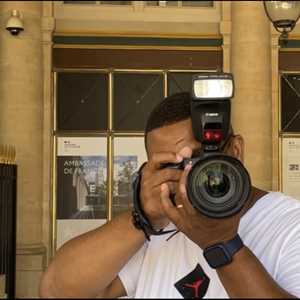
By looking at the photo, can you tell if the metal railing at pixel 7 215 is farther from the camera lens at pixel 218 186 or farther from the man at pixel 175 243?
the camera lens at pixel 218 186

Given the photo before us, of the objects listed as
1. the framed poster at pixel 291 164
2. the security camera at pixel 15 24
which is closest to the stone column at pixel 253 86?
the framed poster at pixel 291 164

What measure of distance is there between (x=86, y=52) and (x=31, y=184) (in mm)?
2173

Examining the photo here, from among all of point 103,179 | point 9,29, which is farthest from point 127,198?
point 9,29

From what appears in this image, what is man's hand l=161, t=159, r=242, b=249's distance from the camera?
4.84ft

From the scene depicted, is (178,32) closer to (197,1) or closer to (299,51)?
(197,1)

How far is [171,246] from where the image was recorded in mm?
1800

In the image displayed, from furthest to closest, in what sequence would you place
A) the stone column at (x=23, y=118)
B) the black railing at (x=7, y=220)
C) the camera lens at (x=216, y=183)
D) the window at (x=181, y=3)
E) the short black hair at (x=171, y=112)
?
the window at (x=181, y=3)
the stone column at (x=23, y=118)
the black railing at (x=7, y=220)
the short black hair at (x=171, y=112)
the camera lens at (x=216, y=183)

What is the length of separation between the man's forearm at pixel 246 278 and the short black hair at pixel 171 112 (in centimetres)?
39

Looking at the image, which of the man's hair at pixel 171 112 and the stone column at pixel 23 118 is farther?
the stone column at pixel 23 118

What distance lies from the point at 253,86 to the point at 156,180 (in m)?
9.29

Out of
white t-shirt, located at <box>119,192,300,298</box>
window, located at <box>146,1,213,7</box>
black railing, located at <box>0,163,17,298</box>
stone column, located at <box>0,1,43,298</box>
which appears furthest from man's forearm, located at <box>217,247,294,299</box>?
window, located at <box>146,1,213,7</box>

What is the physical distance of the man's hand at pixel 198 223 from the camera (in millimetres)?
1475

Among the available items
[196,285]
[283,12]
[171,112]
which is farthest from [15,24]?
[196,285]

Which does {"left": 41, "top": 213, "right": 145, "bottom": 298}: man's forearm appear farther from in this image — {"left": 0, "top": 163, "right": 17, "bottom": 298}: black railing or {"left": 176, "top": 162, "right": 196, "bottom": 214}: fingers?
{"left": 0, "top": 163, "right": 17, "bottom": 298}: black railing
